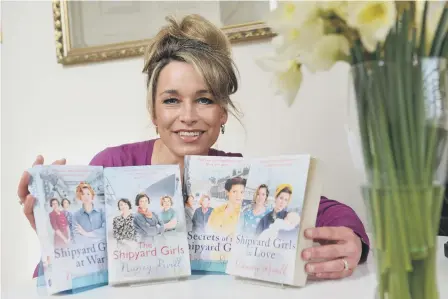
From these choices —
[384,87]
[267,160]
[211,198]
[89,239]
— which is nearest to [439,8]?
[384,87]

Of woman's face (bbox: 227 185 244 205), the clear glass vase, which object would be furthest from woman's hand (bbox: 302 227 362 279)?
the clear glass vase

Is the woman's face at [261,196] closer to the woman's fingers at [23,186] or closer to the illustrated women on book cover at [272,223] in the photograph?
the illustrated women on book cover at [272,223]

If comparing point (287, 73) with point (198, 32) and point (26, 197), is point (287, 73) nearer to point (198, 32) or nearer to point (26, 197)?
point (26, 197)

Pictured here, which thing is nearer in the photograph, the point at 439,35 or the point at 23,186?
the point at 439,35

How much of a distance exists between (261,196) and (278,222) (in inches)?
2.2

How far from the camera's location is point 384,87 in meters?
0.39

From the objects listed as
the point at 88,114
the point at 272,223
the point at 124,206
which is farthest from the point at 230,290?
the point at 88,114

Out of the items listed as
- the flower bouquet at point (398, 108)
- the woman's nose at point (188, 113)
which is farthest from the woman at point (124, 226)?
the flower bouquet at point (398, 108)

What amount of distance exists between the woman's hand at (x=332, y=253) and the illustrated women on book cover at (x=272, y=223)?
32mm

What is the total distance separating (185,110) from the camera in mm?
992

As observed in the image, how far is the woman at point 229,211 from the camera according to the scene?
0.75 metres

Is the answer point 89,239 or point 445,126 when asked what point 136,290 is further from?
point 445,126

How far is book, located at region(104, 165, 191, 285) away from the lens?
0.71 metres

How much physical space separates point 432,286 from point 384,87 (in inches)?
7.9
